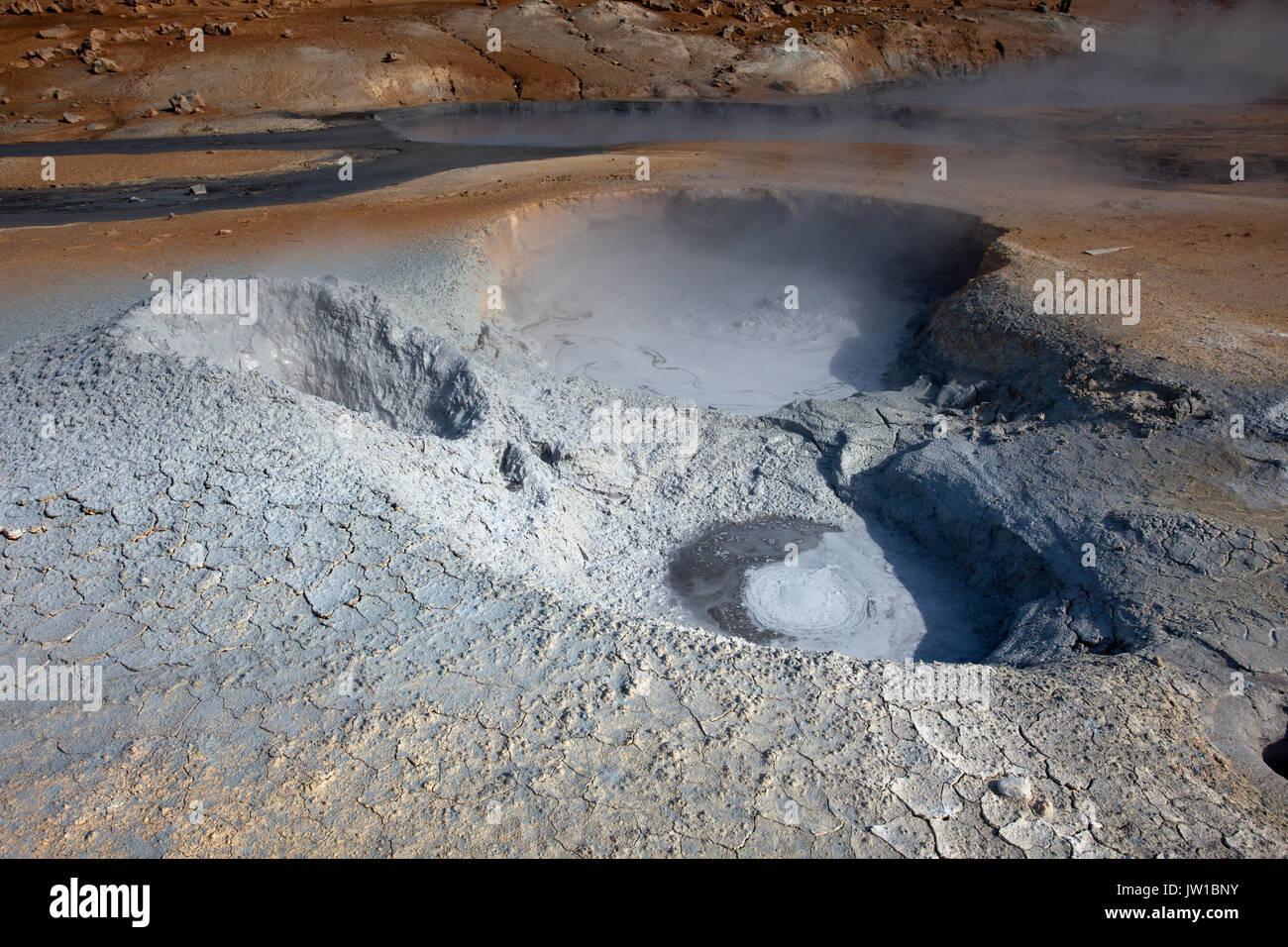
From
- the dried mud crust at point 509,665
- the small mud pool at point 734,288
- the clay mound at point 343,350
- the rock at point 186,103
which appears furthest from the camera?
the rock at point 186,103

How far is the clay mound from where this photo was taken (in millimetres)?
4465

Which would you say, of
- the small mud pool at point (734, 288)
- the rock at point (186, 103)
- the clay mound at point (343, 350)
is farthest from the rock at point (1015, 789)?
the rock at point (186, 103)

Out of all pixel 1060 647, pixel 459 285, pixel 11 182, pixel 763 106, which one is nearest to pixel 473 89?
pixel 763 106

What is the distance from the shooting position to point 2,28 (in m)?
16.0

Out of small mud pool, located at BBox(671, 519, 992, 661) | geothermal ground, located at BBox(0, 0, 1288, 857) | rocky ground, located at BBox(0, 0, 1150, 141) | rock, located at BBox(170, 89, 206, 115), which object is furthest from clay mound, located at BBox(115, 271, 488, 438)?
rock, located at BBox(170, 89, 206, 115)

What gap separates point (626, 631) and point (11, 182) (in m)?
11.2

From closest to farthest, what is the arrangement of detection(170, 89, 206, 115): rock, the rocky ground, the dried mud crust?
the dried mud crust → detection(170, 89, 206, 115): rock → the rocky ground

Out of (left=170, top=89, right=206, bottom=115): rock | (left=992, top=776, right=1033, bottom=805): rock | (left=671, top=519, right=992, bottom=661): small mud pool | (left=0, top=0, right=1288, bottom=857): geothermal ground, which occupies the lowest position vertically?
(left=671, top=519, right=992, bottom=661): small mud pool

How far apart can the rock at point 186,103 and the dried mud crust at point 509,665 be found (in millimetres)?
12116

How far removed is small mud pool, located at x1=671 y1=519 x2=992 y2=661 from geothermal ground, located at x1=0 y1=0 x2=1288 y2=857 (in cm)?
2

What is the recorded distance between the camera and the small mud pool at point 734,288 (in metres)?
6.45

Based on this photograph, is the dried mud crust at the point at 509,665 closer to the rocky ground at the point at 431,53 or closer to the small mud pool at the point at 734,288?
the small mud pool at the point at 734,288

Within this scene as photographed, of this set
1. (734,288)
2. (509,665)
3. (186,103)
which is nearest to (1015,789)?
(509,665)

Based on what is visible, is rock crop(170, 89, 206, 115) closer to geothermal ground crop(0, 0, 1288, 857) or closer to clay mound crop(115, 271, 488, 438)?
geothermal ground crop(0, 0, 1288, 857)
